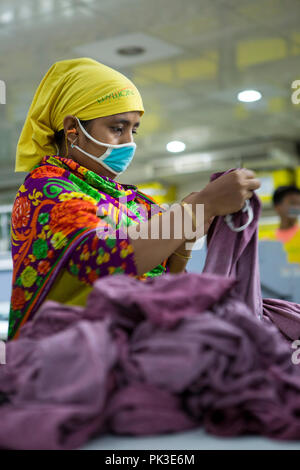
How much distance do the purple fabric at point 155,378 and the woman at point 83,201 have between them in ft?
1.19

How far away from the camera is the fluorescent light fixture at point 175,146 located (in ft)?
29.2

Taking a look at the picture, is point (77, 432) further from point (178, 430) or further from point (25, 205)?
point (25, 205)

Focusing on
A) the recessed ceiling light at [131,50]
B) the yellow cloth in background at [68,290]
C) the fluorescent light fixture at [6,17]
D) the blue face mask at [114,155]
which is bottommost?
the yellow cloth in background at [68,290]

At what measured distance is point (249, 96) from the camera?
21.0 ft

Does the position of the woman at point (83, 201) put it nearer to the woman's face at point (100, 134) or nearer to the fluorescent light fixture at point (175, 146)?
the woman's face at point (100, 134)

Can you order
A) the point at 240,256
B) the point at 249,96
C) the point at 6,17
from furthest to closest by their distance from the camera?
the point at 249,96, the point at 6,17, the point at 240,256

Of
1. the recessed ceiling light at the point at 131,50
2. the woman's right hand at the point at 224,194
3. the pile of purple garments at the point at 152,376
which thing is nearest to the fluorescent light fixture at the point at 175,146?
the recessed ceiling light at the point at 131,50

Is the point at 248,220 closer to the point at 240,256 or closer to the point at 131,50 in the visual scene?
the point at 240,256

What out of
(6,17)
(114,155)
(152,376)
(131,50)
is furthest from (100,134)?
(131,50)

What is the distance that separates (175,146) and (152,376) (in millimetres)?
8591

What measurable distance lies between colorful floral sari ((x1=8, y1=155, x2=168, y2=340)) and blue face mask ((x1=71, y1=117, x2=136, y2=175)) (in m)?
0.07

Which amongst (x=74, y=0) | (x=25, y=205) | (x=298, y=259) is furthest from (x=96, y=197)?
(x=298, y=259)

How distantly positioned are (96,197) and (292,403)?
755 mm

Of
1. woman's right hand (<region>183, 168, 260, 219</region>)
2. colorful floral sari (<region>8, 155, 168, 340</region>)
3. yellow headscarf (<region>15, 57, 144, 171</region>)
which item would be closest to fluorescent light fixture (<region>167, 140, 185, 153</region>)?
yellow headscarf (<region>15, 57, 144, 171</region>)
